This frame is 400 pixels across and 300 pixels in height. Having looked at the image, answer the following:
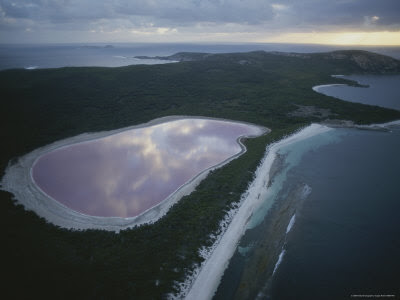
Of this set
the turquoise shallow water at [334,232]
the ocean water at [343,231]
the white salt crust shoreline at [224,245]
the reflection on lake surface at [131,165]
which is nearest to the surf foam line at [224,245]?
the white salt crust shoreline at [224,245]

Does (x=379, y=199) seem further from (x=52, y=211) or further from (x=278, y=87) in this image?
(x=278, y=87)

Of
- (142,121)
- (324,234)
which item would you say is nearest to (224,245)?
(324,234)

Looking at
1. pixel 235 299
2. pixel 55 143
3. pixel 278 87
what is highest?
pixel 278 87

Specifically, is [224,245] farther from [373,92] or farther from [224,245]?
[373,92]

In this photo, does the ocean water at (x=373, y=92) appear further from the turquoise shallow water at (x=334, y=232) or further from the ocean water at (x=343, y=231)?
the ocean water at (x=343, y=231)

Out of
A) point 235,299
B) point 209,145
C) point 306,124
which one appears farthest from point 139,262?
point 306,124

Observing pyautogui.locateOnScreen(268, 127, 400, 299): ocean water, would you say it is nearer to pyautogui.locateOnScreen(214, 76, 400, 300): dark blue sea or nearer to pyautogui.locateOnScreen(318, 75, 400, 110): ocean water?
pyautogui.locateOnScreen(214, 76, 400, 300): dark blue sea

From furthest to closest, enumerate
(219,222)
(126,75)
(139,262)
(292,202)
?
(126,75) < (292,202) < (219,222) < (139,262)
